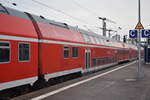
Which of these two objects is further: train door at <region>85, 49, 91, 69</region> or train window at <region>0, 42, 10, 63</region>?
train door at <region>85, 49, 91, 69</region>

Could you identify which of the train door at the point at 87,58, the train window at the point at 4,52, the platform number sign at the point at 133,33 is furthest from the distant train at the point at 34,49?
the platform number sign at the point at 133,33

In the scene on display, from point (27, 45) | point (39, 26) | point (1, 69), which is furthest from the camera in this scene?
point (39, 26)

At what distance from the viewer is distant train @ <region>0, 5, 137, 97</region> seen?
720 cm

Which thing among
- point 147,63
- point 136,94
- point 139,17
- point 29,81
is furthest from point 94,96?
point 147,63

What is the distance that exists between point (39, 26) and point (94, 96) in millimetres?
3961

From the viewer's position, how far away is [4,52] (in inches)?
277

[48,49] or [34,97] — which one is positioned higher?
[48,49]

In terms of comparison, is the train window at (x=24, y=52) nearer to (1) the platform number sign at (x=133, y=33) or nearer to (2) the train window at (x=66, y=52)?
(2) the train window at (x=66, y=52)

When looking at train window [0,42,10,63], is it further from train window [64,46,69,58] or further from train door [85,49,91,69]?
train door [85,49,91,69]

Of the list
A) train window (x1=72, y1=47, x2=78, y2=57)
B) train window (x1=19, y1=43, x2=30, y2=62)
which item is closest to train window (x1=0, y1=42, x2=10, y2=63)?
train window (x1=19, y1=43, x2=30, y2=62)

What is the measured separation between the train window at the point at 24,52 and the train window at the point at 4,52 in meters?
0.65

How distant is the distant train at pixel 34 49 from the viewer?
7.20 m

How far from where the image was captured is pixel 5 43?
7051 mm

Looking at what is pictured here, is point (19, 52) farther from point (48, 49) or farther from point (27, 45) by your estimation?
point (48, 49)
